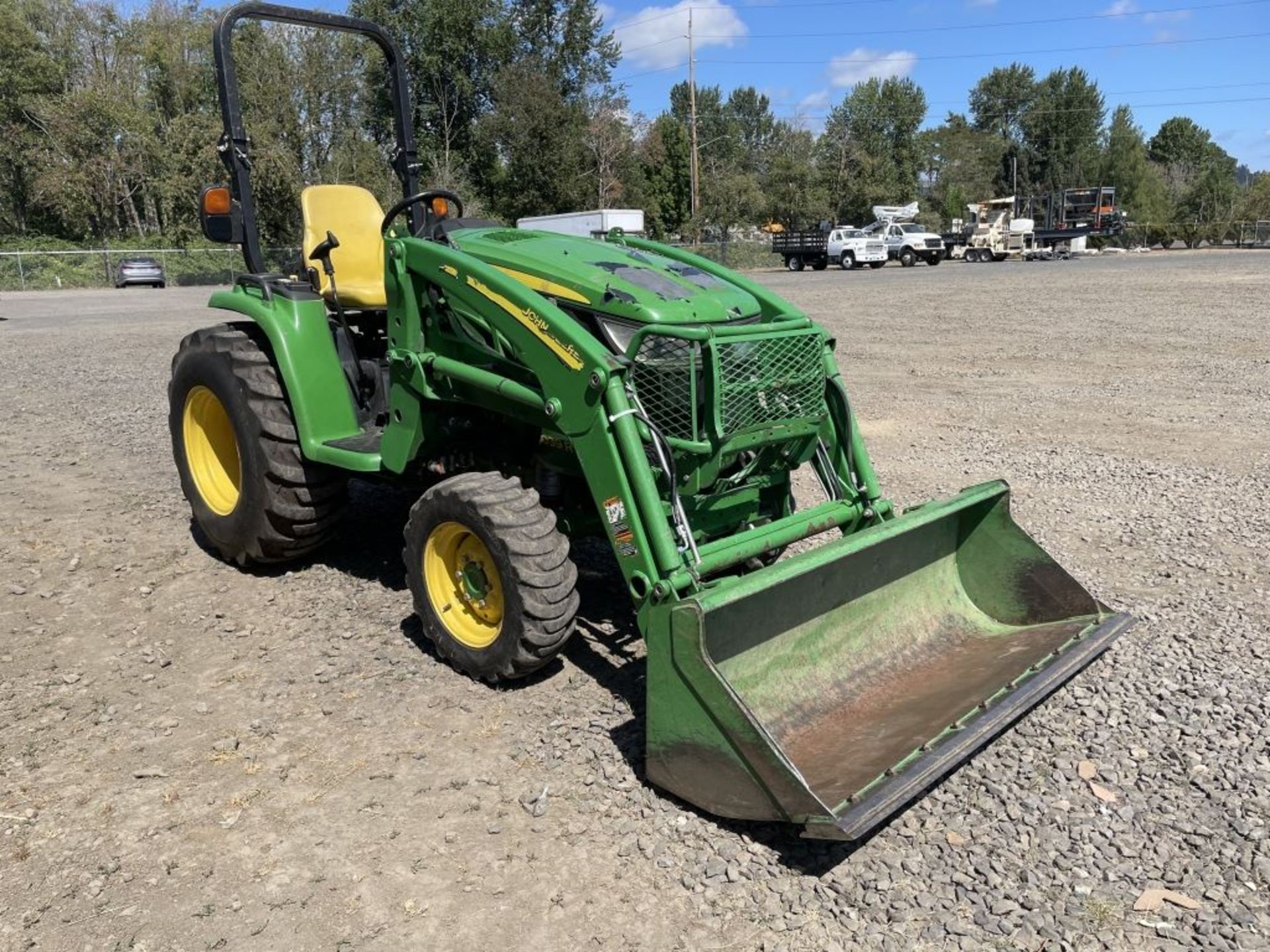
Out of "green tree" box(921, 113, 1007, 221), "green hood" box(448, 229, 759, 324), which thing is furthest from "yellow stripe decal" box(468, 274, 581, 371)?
"green tree" box(921, 113, 1007, 221)

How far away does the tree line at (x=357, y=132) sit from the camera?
128 ft

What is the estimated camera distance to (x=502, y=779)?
10.8ft

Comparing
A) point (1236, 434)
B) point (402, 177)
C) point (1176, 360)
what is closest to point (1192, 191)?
point (1176, 360)

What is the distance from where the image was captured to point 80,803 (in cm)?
317

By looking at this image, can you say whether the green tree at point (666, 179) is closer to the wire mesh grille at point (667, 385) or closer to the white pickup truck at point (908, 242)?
the white pickup truck at point (908, 242)

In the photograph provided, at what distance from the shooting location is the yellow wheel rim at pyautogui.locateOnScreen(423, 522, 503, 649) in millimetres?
3875

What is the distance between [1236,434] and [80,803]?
8163 mm

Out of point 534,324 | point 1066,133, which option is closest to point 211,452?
point 534,324

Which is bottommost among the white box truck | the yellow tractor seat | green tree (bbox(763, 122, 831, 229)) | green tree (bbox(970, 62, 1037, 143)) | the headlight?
the headlight

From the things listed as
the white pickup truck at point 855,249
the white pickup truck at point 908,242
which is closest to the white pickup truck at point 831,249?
the white pickup truck at point 855,249

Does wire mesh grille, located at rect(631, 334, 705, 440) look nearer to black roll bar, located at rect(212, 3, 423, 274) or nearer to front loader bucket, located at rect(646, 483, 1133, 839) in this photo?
front loader bucket, located at rect(646, 483, 1133, 839)

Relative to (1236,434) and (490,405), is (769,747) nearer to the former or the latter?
(490,405)

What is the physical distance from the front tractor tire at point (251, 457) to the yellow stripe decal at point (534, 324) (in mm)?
1428

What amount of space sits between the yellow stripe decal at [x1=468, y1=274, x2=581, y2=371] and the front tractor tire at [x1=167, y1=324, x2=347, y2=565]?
56.2 inches
